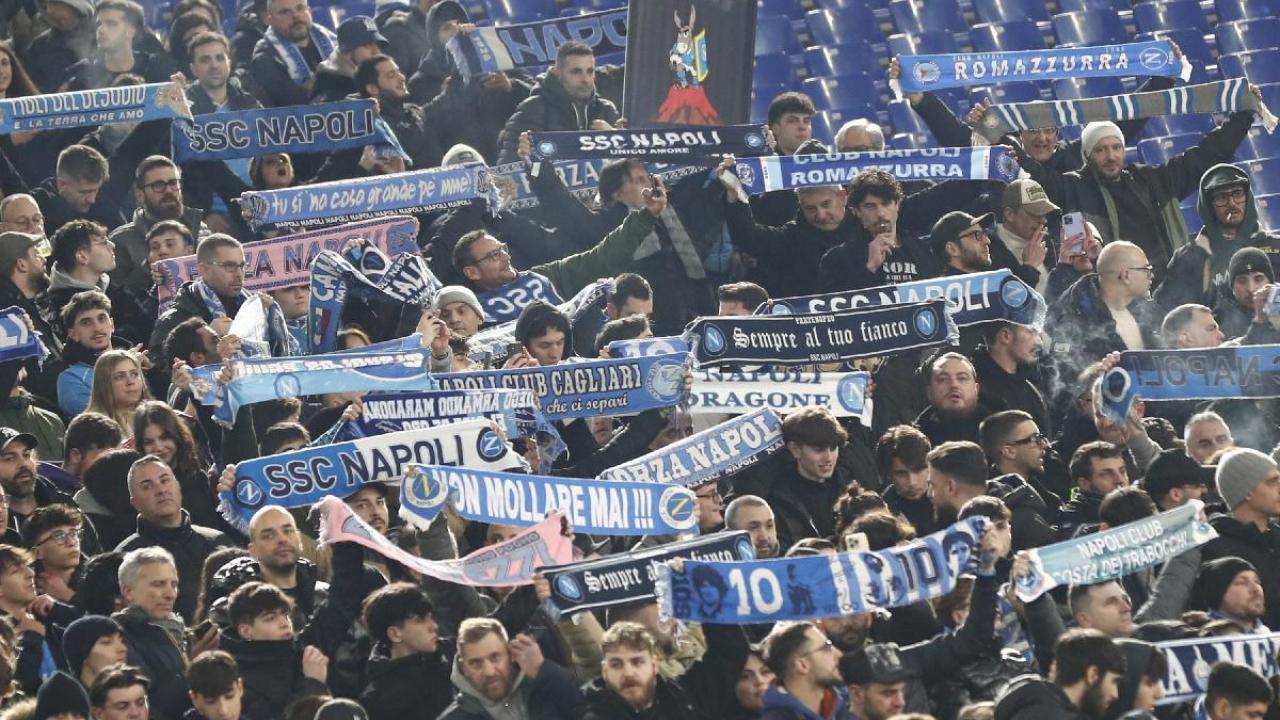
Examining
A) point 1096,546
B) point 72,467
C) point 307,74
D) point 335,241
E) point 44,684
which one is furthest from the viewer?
point 307,74

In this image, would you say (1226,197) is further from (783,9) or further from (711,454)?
(783,9)

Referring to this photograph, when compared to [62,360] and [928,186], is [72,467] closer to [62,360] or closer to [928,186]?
[62,360]

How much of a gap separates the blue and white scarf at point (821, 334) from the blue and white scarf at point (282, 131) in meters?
3.37

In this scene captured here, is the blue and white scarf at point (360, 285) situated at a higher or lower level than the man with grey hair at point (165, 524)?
higher

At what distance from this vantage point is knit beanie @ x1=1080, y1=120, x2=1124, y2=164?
51.8 ft

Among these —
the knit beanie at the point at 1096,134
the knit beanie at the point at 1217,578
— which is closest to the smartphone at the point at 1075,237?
the knit beanie at the point at 1096,134

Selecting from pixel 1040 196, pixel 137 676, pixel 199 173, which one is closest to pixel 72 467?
pixel 137 676

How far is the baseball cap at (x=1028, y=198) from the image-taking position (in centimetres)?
1515

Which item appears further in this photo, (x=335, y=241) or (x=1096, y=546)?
(x=335, y=241)

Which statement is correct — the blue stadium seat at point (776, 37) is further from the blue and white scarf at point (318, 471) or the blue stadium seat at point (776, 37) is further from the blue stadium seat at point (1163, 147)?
the blue and white scarf at point (318, 471)

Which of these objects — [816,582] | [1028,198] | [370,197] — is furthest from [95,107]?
[816,582]

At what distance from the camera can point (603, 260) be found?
1491cm

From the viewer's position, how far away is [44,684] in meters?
9.67

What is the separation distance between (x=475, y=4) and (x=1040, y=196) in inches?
233
